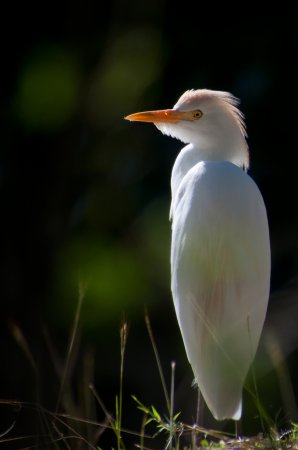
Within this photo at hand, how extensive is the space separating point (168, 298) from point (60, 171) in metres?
1.65

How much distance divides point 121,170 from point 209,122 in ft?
4.14

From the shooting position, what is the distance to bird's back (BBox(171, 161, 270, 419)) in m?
2.82

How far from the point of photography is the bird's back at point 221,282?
2.82m

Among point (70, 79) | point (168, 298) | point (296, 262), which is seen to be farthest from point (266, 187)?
point (70, 79)

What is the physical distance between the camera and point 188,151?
3240mm

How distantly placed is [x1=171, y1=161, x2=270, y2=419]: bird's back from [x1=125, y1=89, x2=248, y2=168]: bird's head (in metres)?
0.28

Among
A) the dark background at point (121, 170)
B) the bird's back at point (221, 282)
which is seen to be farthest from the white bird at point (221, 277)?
the dark background at point (121, 170)

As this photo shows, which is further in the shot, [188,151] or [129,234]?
[129,234]

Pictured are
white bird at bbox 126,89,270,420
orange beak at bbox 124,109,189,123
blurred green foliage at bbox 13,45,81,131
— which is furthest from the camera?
blurred green foliage at bbox 13,45,81,131

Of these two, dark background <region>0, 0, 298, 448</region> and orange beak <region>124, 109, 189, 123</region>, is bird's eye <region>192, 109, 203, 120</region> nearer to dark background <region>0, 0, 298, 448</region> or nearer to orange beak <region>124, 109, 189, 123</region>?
orange beak <region>124, 109, 189, 123</region>

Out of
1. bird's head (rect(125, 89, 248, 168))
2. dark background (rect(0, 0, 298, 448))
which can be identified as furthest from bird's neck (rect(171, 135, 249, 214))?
dark background (rect(0, 0, 298, 448))

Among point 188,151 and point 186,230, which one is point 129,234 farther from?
point 186,230

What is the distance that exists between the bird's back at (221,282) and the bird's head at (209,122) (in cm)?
28

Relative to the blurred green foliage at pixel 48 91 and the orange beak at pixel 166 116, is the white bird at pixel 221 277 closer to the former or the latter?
the orange beak at pixel 166 116
